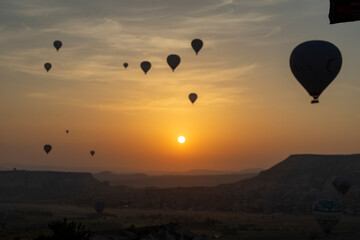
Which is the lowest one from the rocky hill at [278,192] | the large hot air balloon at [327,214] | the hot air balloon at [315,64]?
the large hot air balloon at [327,214]

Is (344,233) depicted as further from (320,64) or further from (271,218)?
(320,64)

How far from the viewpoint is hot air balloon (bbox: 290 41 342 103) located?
46.9 meters

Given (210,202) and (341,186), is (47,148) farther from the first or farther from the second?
(341,186)

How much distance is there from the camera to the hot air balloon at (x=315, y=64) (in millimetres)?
46875

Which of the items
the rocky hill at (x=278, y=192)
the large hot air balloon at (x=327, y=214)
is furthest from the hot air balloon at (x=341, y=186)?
the large hot air balloon at (x=327, y=214)

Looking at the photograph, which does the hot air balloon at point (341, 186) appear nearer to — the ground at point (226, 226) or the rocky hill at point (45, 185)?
the ground at point (226, 226)

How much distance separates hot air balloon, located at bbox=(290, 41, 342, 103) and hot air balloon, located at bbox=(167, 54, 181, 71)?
3318 cm

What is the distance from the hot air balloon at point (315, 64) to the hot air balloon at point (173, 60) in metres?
33.2

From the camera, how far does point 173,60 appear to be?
81.4m

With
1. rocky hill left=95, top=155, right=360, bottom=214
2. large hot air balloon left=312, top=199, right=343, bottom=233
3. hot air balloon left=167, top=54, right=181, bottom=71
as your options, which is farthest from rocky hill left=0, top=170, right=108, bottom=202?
large hot air balloon left=312, top=199, right=343, bottom=233

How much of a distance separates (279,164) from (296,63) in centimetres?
12594

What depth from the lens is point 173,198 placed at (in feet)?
464

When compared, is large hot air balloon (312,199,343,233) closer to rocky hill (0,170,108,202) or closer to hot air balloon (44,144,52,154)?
hot air balloon (44,144,52,154)

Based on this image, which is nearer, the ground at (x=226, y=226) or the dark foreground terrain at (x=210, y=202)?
the ground at (x=226, y=226)
